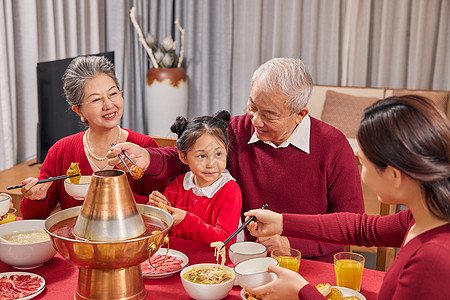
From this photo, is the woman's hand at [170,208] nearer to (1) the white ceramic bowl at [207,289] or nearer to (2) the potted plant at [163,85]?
(1) the white ceramic bowl at [207,289]

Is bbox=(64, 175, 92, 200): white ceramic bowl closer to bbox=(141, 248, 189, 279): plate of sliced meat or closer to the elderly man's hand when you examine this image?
bbox=(141, 248, 189, 279): plate of sliced meat

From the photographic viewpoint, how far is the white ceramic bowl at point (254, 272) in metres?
1.21

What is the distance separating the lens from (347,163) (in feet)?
6.10

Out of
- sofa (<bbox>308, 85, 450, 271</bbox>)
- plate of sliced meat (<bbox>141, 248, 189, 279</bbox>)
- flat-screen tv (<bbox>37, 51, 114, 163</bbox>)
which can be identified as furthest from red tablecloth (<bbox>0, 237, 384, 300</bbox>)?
sofa (<bbox>308, 85, 450, 271</bbox>)

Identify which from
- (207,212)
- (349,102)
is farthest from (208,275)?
(349,102)

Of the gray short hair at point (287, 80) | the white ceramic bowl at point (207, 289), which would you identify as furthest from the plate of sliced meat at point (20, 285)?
the gray short hair at point (287, 80)

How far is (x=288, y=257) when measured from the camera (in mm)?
1418

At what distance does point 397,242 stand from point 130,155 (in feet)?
3.03

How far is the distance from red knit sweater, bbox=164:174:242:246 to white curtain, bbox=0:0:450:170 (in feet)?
9.66

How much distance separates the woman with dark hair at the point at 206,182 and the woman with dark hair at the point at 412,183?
548 mm

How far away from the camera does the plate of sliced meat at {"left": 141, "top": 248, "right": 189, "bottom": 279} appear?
139cm

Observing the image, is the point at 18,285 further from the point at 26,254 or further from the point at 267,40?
the point at 267,40

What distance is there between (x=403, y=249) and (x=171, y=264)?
663 millimetres

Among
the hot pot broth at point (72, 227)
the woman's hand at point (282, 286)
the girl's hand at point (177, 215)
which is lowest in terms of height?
the woman's hand at point (282, 286)
